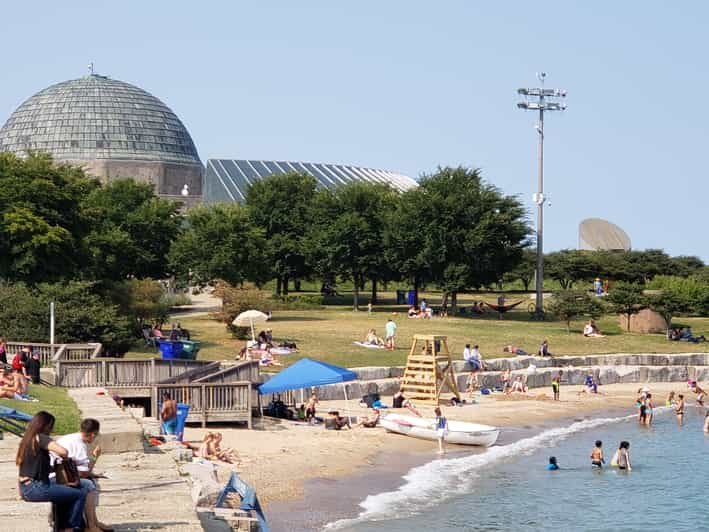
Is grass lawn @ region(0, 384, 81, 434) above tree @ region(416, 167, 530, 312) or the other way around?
the other way around

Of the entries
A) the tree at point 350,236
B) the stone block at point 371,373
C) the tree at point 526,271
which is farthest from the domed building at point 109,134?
the stone block at point 371,373

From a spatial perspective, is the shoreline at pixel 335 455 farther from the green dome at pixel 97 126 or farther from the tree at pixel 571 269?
the green dome at pixel 97 126

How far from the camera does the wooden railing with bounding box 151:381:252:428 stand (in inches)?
912

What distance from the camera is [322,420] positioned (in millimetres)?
25859

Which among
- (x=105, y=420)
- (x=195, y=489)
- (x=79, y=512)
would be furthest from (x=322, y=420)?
(x=79, y=512)

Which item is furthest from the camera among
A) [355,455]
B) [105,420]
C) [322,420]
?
[322,420]

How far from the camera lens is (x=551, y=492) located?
2005 centimetres

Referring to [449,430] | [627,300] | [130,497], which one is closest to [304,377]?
[449,430]

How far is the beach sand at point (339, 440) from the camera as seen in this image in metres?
19.4

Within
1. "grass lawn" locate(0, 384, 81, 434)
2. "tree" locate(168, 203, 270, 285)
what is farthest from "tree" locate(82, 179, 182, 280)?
"grass lawn" locate(0, 384, 81, 434)

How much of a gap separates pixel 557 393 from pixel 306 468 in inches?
578

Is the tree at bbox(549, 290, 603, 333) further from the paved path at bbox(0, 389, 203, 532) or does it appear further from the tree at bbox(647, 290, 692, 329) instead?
the paved path at bbox(0, 389, 203, 532)

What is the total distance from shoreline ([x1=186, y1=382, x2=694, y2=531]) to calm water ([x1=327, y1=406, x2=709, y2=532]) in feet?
1.50

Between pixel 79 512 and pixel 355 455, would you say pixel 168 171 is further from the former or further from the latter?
pixel 79 512
